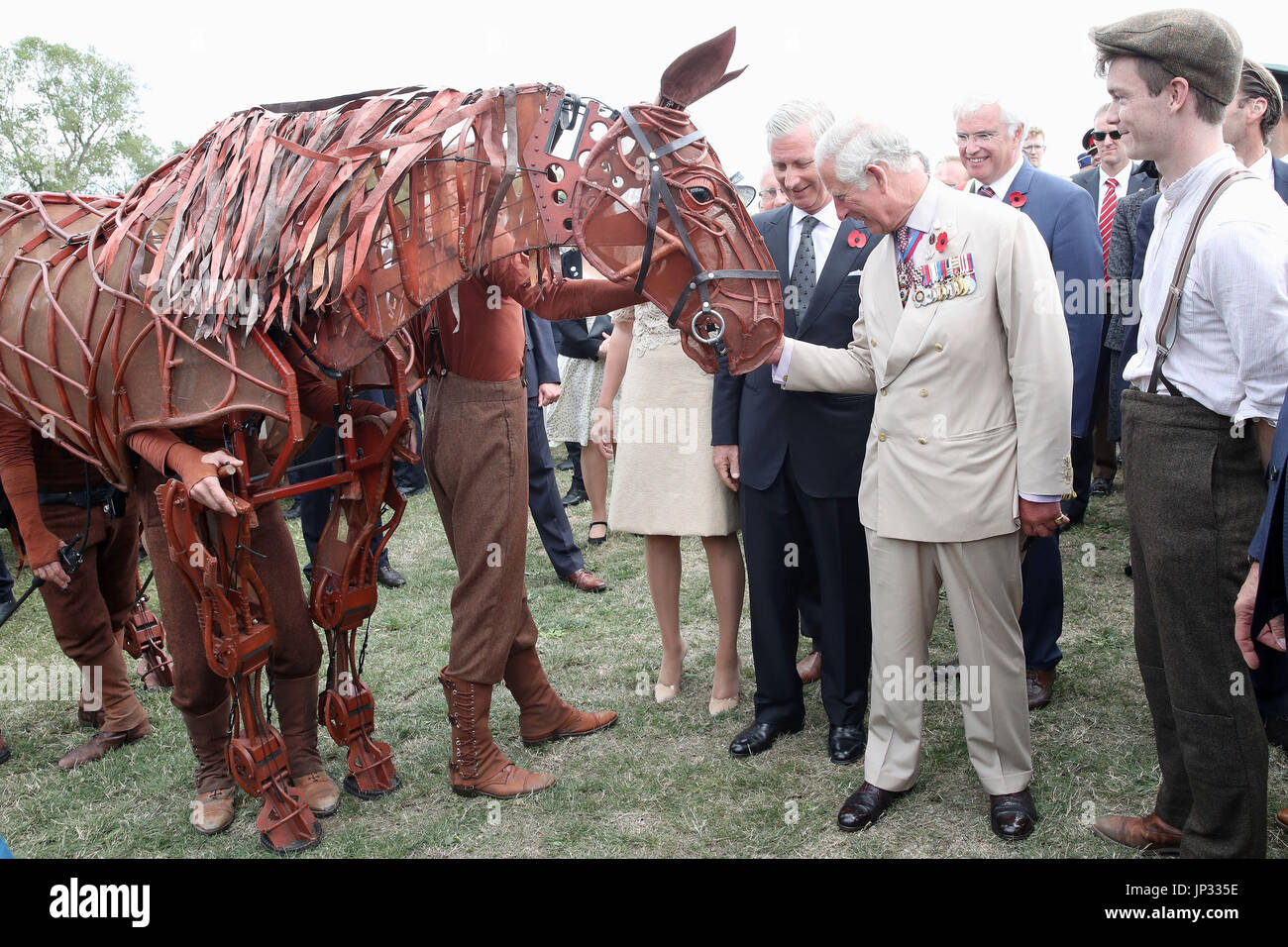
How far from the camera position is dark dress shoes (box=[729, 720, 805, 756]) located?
3889 millimetres

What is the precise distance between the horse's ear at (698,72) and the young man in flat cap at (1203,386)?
99 cm

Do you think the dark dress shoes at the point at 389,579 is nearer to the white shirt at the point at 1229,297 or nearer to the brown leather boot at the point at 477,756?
the brown leather boot at the point at 477,756

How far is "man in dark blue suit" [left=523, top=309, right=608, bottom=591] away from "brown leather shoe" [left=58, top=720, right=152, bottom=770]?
2459mm

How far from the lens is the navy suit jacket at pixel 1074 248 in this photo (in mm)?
4203

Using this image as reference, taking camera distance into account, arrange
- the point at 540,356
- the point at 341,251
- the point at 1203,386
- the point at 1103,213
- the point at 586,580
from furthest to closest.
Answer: the point at 1103,213 < the point at 586,580 < the point at 540,356 < the point at 341,251 < the point at 1203,386

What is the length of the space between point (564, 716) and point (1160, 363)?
2.65m

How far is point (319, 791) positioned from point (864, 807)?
2.00 m

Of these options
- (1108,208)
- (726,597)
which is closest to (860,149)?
(726,597)

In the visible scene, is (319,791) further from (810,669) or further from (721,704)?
(810,669)

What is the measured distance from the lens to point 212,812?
364 cm

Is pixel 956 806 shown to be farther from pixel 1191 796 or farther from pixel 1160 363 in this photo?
pixel 1160 363

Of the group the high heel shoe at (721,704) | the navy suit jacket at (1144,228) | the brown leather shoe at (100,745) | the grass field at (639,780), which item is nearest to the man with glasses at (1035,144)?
the navy suit jacket at (1144,228)

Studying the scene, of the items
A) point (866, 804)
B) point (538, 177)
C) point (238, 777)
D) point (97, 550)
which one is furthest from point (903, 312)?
point (97, 550)

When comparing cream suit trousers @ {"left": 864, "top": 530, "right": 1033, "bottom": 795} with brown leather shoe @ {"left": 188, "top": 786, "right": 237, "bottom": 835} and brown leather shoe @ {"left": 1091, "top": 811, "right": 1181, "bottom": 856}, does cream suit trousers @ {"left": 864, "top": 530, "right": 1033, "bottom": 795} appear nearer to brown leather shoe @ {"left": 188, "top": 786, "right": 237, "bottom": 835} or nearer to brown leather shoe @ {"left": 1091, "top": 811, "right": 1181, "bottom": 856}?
brown leather shoe @ {"left": 1091, "top": 811, "right": 1181, "bottom": 856}
